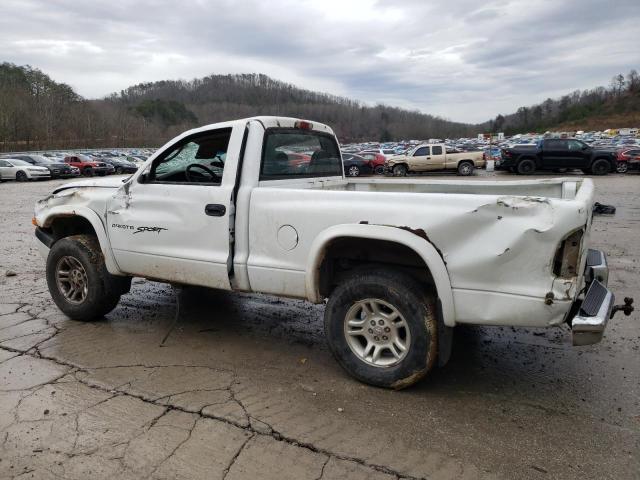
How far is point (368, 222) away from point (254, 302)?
8.65 ft

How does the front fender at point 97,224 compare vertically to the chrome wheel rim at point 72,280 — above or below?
above

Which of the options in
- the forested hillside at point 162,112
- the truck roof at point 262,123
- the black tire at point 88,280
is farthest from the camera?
the forested hillside at point 162,112

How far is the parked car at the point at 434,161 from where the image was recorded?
28163mm

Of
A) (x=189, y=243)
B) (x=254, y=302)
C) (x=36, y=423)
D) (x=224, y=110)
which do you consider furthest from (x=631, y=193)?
(x=224, y=110)

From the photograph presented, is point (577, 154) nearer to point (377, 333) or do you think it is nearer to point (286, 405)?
point (377, 333)

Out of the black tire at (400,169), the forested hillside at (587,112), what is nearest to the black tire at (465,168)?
the black tire at (400,169)

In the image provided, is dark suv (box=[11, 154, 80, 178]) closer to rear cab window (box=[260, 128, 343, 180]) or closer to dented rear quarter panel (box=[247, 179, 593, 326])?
rear cab window (box=[260, 128, 343, 180])

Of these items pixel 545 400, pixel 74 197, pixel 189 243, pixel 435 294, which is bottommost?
pixel 545 400

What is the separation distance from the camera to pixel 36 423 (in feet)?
10.6

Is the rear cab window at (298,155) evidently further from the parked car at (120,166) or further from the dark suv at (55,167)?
the parked car at (120,166)

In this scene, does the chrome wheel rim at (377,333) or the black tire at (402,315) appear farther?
the chrome wheel rim at (377,333)

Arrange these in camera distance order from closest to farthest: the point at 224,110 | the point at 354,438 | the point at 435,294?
the point at 354,438 → the point at 435,294 → the point at 224,110

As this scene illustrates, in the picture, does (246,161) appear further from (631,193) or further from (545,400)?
(631,193)

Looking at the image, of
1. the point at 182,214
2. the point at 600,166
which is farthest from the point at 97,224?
the point at 600,166
